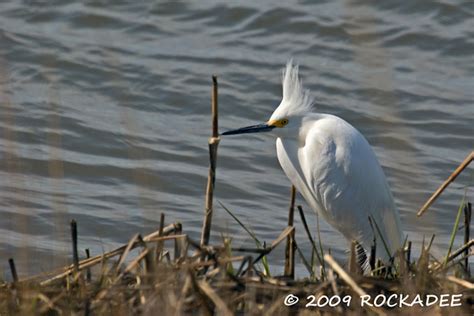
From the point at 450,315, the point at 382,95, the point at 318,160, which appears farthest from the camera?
the point at 318,160

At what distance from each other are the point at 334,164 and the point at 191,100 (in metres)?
3.73

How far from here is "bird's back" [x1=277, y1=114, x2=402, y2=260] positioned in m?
5.09

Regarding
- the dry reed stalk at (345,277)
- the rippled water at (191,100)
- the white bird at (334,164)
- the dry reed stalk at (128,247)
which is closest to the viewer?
the dry reed stalk at (345,277)

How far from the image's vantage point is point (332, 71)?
9234 mm

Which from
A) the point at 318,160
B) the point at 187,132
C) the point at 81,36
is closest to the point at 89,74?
the point at 81,36

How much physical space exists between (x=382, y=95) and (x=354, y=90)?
213 inches

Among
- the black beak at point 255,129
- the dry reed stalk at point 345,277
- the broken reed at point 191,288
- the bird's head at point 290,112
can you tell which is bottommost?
the broken reed at point 191,288

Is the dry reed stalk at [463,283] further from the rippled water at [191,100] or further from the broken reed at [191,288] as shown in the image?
the rippled water at [191,100]

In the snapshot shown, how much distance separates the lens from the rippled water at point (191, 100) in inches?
253

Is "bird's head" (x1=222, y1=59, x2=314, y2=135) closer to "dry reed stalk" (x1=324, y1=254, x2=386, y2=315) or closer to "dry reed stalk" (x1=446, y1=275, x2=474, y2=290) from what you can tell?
"dry reed stalk" (x1=446, y1=275, x2=474, y2=290)

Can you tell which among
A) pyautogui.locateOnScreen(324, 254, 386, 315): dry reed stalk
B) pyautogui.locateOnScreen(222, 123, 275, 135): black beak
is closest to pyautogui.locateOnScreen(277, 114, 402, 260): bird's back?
pyautogui.locateOnScreen(222, 123, 275, 135): black beak

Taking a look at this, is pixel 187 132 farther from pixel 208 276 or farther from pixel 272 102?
pixel 208 276

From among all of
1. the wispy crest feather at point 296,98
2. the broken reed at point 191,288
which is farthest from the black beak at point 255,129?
the broken reed at point 191,288

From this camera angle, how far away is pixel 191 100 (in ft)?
28.7
